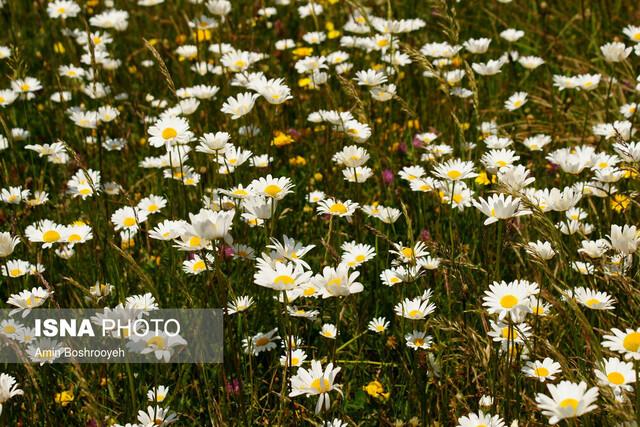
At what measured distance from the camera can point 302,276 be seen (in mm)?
1852

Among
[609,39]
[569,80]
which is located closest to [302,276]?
[569,80]

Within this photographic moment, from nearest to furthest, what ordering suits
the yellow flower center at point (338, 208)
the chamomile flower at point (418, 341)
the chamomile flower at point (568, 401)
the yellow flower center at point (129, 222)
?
the chamomile flower at point (568, 401), the chamomile flower at point (418, 341), the yellow flower center at point (338, 208), the yellow flower center at point (129, 222)

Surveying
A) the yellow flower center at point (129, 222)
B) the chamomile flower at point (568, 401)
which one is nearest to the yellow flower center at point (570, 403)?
the chamomile flower at point (568, 401)

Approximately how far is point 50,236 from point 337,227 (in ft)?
3.18

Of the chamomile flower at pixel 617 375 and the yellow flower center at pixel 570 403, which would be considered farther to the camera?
the chamomile flower at pixel 617 375

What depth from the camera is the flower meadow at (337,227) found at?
195 cm

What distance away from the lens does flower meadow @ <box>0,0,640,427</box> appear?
1.95 meters

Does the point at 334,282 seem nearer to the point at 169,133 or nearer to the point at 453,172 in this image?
the point at 453,172

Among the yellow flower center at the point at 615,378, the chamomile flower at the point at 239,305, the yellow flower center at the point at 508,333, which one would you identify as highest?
the chamomile flower at the point at 239,305

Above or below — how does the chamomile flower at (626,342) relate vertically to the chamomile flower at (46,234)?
below

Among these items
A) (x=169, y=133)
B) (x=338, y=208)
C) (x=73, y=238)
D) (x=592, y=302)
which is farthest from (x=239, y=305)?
(x=592, y=302)

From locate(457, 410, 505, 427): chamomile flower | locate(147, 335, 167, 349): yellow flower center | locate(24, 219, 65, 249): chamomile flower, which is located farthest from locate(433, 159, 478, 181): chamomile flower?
locate(24, 219, 65, 249): chamomile flower

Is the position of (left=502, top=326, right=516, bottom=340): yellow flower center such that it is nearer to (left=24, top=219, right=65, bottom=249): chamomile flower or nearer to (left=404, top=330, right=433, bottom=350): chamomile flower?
(left=404, top=330, right=433, bottom=350): chamomile flower

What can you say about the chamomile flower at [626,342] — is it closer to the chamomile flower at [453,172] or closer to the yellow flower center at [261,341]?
the chamomile flower at [453,172]
